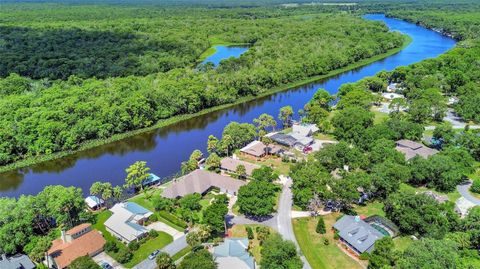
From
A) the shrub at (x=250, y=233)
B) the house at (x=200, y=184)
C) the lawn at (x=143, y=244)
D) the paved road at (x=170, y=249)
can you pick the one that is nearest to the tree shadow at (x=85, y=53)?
the house at (x=200, y=184)

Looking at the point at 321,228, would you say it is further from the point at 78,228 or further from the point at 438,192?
the point at 78,228

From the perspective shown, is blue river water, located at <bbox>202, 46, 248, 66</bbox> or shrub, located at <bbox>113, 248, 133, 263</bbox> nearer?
shrub, located at <bbox>113, 248, 133, 263</bbox>

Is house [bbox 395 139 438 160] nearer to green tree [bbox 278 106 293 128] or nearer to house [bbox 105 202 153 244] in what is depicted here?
green tree [bbox 278 106 293 128]

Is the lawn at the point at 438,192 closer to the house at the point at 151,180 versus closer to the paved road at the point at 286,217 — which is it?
the paved road at the point at 286,217

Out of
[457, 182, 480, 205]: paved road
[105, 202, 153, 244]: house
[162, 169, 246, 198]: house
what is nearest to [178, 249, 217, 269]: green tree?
[105, 202, 153, 244]: house

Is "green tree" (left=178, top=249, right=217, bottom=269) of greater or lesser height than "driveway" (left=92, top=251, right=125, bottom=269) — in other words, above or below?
above

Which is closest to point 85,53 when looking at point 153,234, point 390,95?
point 390,95
